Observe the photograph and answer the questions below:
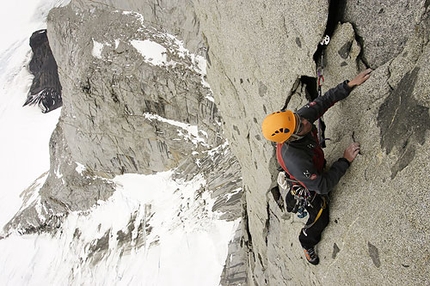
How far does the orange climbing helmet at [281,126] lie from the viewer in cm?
413

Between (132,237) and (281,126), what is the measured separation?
19.2 metres

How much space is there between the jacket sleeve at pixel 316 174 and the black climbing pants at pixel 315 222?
1.88 feet

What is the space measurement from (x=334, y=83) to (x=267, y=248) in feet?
17.0

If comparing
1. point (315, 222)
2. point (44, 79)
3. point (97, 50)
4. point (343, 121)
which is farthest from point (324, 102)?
point (44, 79)

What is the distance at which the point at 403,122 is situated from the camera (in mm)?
3775

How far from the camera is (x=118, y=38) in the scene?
69.5 feet

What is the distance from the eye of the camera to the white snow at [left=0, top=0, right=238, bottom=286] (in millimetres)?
17859

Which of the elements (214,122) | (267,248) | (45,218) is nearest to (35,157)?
(45,218)

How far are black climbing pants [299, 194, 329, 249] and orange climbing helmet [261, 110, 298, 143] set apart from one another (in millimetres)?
1346

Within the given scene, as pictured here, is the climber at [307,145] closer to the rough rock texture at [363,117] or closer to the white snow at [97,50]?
the rough rock texture at [363,117]

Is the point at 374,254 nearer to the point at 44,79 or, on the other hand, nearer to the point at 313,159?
the point at 313,159

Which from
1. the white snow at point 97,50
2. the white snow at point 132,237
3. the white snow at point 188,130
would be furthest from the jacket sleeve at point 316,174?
the white snow at point 97,50

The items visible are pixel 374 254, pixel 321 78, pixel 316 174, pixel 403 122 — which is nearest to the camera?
pixel 403 122

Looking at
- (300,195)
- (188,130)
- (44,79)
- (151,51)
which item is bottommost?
(188,130)
